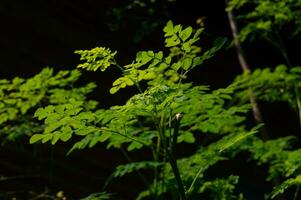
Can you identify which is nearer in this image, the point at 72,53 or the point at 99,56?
the point at 99,56

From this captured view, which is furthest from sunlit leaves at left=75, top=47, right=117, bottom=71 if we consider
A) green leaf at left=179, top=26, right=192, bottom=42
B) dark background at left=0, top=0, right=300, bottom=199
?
dark background at left=0, top=0, right=300, bottom=199

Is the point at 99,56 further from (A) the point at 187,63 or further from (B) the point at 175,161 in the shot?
(B) the point at 175,161

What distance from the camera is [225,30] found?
25.3ft

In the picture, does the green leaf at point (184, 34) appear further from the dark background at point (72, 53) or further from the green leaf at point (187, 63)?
the dark background at point (72, 53)

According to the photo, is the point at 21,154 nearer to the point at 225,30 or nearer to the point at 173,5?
the point at 173,5

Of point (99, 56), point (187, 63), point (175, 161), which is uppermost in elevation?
point (99, 56)

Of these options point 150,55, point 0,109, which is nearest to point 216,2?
point 0,109

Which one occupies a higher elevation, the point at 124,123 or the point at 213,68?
the point at 213,68

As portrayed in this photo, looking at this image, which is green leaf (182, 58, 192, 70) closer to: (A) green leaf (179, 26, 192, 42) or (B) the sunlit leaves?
(A) green leaf (179, 26, 192, 42)

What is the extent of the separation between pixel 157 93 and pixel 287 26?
6.91 meters

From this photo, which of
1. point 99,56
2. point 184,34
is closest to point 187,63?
point 184,34

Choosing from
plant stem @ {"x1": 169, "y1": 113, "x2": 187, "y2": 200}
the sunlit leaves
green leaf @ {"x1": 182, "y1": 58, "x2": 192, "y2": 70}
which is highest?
the sunlit leaves

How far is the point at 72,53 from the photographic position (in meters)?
5.96

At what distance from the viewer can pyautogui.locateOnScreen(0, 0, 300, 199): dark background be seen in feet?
17.8
